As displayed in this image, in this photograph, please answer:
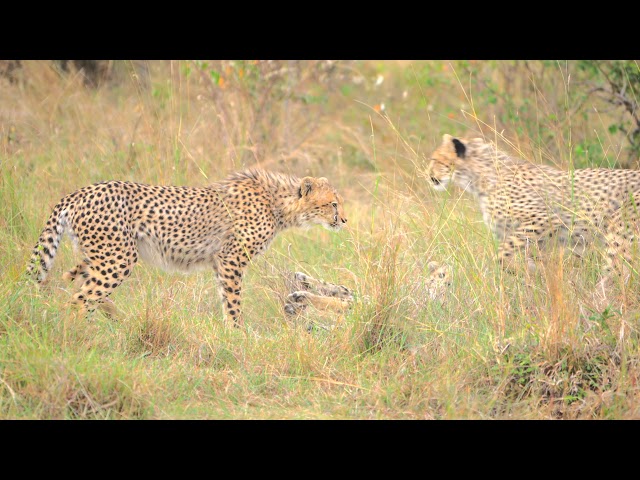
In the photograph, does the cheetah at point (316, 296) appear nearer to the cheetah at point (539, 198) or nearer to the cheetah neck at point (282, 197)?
the cheetah neck at point (282, 197)

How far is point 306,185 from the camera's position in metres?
6.09

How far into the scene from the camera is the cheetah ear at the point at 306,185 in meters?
6.08

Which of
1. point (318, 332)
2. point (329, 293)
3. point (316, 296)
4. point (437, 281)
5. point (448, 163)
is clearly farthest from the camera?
point (448, 163)

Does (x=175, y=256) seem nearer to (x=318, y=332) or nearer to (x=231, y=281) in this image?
(x=231, y=281)

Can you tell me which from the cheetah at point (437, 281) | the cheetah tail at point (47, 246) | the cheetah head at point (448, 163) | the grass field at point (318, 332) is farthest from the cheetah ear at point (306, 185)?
the cheetah tail at point (47, 246)

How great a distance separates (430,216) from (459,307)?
3.06 feet

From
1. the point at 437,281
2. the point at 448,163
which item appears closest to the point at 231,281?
the point at 437,281

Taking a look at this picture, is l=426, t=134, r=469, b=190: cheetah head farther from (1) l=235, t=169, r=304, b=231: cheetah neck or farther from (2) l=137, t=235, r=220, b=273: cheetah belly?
(2) l=137, t=235, r=220, b=273: cheetah belly

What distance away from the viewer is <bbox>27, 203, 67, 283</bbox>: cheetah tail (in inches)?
206

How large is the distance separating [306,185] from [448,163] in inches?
39.2

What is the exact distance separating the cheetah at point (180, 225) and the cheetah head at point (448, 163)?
2.34 ft

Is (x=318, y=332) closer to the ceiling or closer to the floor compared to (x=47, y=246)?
closer to the floor

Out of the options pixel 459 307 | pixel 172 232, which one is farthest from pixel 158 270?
pixel 459 307

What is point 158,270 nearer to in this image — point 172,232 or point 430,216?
point 172,232
